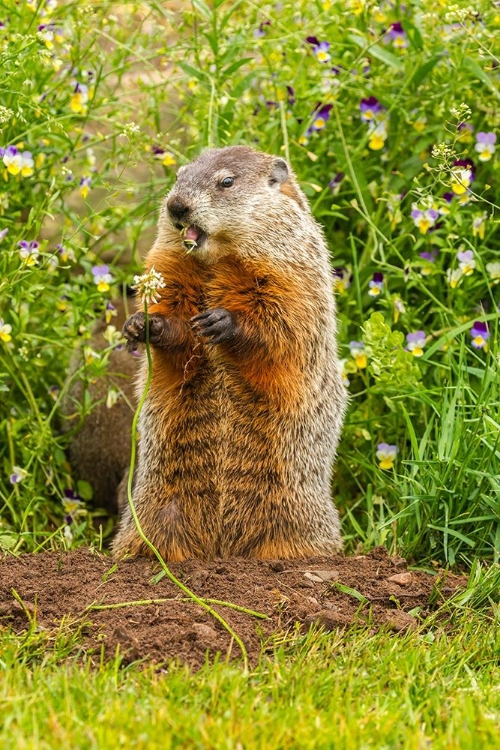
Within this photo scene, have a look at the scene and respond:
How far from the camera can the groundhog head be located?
14.1ft

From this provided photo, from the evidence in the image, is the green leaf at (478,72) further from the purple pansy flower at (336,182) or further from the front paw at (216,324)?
the front paw at (216,324)

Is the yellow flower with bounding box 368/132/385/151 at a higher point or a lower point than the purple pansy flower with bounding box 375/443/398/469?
higher

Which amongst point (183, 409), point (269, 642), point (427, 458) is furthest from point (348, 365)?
point (269, 642)

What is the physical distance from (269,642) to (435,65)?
3423 millimetres

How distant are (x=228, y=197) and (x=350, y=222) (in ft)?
5.38

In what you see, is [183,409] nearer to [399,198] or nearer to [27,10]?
[399,198]

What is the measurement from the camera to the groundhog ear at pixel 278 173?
469cm

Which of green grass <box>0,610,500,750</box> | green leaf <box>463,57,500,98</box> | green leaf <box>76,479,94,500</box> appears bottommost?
green grass <box>0,610,500,750</box>

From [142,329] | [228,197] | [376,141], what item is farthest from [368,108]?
[142,329]

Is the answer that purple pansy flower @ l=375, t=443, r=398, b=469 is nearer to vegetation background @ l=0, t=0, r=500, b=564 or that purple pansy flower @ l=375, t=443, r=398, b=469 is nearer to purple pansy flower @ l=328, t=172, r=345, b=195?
vegetation background @ l=0, t=0, r=500, b=564

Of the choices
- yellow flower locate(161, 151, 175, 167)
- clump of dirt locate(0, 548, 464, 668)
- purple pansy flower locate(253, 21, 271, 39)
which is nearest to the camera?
clump of dirt locate(0, 548, 464, 668)

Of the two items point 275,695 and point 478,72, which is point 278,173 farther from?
point 275,695

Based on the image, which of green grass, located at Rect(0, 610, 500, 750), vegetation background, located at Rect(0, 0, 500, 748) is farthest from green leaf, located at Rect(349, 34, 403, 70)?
green grass, located at Rect(0, 610, 500, 750)

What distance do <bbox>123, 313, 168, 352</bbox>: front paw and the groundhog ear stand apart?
86cm
